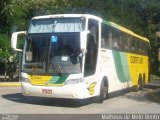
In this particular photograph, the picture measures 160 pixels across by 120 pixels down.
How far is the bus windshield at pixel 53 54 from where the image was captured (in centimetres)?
1553

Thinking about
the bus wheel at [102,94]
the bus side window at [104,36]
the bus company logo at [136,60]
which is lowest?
the bus wheel at [102,94]

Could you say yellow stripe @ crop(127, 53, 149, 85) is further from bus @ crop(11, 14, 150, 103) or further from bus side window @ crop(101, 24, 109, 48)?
bus @ crop(11, 14, 150, 103)

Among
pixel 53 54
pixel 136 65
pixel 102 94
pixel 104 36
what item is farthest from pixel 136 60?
pixel 53 54

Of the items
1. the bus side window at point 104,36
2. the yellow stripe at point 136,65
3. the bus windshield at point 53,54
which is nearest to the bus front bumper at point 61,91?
the bus windshield at point 53,54

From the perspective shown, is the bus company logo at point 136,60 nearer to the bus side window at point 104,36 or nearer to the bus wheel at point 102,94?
the bus side window at point 104,36

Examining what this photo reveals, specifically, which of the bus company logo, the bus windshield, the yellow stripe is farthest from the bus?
the bus company logo

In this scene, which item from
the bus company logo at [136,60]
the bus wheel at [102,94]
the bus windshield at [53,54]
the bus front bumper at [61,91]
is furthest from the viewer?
the bus company logo at [136,60]

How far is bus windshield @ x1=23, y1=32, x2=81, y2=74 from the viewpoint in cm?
1553

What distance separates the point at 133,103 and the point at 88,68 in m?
3.18

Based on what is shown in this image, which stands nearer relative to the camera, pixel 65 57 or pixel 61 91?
pixel 61 91

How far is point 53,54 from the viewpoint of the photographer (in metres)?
15.8

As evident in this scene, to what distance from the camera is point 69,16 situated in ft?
53.7

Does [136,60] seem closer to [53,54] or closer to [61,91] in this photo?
[53,54]

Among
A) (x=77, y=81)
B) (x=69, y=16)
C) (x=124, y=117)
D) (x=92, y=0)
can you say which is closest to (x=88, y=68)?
(x=77, y=81)
